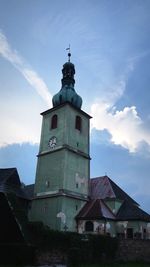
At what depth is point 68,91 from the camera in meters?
37.6

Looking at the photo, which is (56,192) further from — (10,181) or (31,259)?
(31,259)

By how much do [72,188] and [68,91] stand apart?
1306 cm

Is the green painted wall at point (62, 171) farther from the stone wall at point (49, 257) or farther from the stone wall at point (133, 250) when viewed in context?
the stone wall at point (49, 257)

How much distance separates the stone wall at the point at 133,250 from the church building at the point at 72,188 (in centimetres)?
365

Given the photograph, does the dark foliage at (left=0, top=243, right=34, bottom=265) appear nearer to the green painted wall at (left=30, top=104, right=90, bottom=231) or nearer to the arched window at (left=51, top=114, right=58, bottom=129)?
the green painted wall at (left=30, top=104, right=90, bottom=231)

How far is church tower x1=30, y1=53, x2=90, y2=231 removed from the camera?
1220 inches

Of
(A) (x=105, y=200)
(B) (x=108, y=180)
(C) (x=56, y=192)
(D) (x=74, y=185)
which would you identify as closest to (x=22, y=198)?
(C) (x=56, y=192)

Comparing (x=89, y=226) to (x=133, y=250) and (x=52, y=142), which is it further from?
(x=52, y=142)

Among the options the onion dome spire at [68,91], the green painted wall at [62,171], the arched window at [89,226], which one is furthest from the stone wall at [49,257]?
the onion dome spire at [68,91]

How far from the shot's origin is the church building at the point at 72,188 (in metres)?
→ 30.2

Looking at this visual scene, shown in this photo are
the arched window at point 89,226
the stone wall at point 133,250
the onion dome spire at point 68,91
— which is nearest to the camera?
the stone wall at point 133,250

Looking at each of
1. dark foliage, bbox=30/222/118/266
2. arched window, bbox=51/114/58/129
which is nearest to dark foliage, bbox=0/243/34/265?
dark foliage, bbox=30/222/118/266

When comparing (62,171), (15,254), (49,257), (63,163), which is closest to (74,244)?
(49,257)

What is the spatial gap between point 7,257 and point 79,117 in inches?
857
